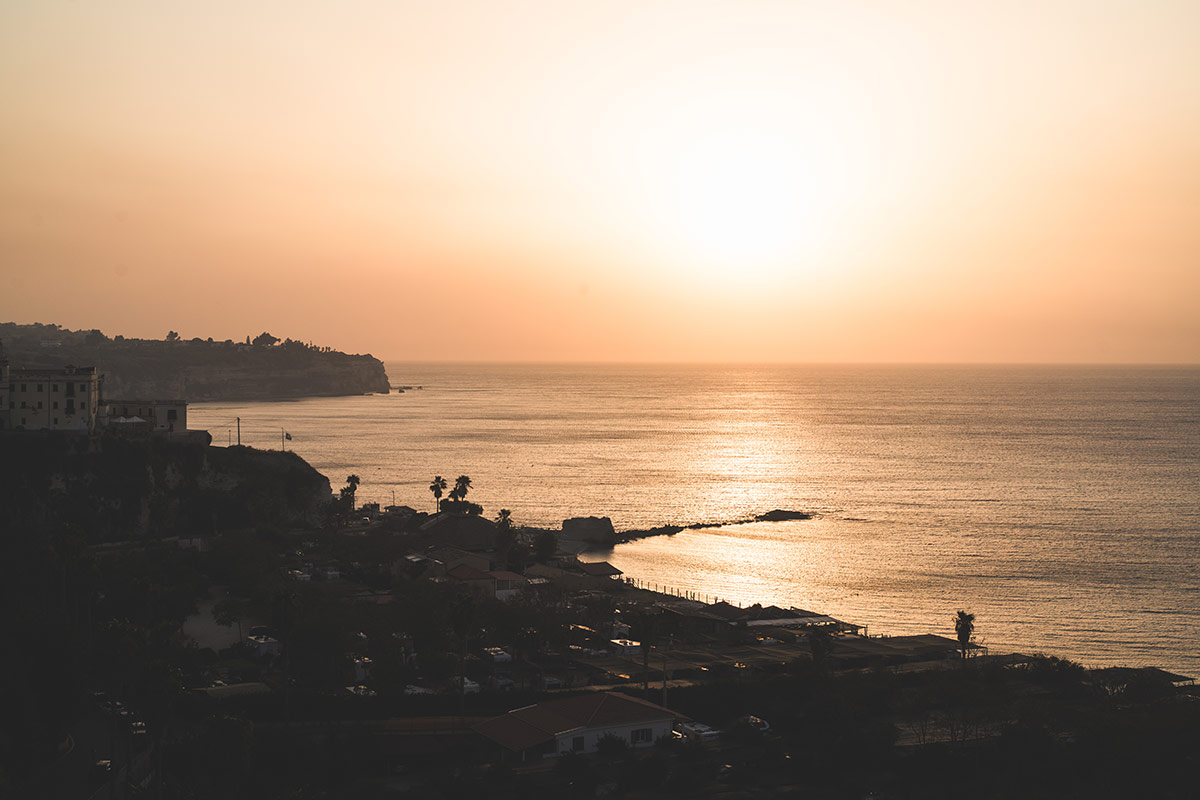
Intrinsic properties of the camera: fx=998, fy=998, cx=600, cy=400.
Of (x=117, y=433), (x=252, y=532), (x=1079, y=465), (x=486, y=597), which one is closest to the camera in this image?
(x=486, y=597)

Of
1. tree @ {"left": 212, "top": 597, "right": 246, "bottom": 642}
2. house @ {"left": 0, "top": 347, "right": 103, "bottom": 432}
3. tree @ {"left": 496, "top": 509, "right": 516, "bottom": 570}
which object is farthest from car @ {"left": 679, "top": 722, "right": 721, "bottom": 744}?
house @ {"left": 0, "top": 347, "right": 103, "bottom": 432}

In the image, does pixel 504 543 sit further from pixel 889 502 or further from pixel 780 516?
pixel 889 502

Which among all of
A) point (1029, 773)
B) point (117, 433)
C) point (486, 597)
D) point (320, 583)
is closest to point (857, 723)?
point (1029, 773)

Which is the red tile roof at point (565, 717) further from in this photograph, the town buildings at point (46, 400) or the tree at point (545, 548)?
the town buildings at point (46, 400)

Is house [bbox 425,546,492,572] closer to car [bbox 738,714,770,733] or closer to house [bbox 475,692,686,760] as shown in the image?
house [bbox 475,692,686,760]

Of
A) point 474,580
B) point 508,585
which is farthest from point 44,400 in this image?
point 508,585

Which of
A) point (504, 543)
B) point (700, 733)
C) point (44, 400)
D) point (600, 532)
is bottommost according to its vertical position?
point (700, 733)

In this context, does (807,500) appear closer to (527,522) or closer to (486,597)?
(527,522)

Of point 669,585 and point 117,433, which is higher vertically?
point 117,433
